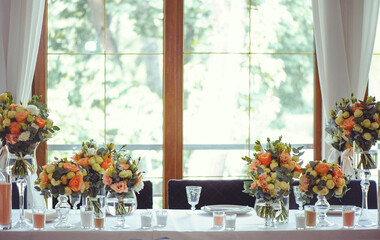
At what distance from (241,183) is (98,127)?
1411mm

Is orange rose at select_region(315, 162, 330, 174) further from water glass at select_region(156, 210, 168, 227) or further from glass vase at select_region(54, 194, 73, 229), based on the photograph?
glass vase at select_region(54, 194, 73, 229)

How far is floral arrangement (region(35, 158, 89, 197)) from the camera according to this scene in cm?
255

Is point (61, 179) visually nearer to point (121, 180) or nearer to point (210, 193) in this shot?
point (121, 180)

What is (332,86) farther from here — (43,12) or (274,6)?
(43,12)

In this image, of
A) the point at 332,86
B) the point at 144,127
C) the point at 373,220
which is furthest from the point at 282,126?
the point at 373,220

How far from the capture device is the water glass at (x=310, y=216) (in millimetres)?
2588

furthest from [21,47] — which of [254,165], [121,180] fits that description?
[254,165]

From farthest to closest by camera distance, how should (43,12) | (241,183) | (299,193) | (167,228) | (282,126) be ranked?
(282,126), (43,12), (241,183), (299,193), (167,228)

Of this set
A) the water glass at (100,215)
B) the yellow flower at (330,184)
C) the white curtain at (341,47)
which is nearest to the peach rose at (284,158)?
the yellow flower at (330,184)

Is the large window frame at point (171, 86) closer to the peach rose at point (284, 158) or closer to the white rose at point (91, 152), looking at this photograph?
the white rose at point (91, 152)

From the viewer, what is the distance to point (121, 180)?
258 centimetres

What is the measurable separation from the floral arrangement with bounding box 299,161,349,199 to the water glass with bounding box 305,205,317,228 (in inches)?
5.0

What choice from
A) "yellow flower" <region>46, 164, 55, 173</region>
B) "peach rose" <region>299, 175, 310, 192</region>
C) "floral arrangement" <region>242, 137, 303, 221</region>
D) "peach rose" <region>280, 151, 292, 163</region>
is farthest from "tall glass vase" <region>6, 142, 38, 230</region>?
"peach rose" <region>299, 175, 310, 192</region>

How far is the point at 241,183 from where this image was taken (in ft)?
11.8
